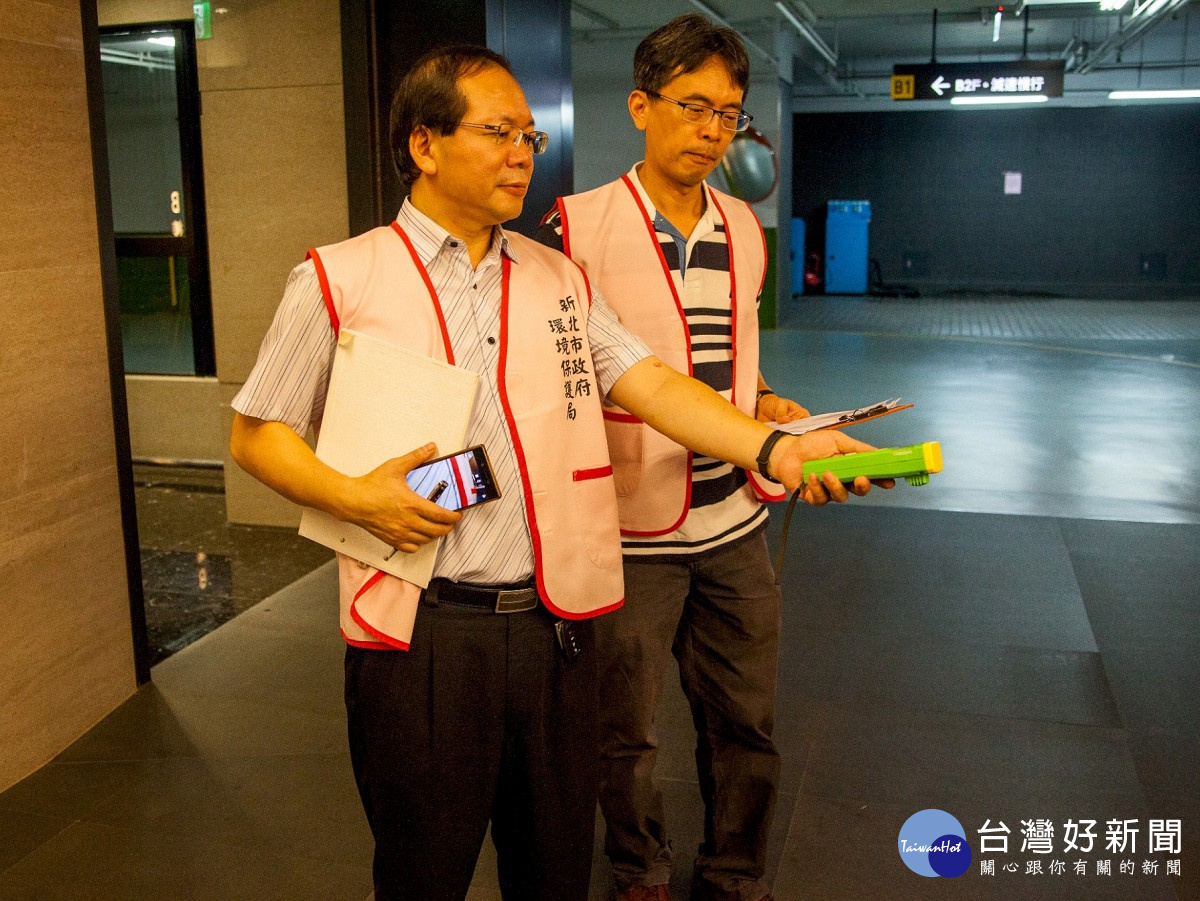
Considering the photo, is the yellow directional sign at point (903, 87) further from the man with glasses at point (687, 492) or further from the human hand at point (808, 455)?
the human hand at point (808, 455)

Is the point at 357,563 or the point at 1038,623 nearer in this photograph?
the point at 357,563

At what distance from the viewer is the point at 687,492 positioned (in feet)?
6.54

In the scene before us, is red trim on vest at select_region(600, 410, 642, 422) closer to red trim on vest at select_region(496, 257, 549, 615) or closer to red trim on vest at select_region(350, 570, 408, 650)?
red trim on vest at select_region(496, 257, 549, 615)

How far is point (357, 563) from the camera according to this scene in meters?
1.53

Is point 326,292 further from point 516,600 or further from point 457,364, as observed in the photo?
point 516,600

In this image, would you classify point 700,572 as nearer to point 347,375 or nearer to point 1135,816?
point 347,375

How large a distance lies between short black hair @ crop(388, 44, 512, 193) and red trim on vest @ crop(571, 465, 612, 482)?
1.62 feet

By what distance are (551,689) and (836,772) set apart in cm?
148

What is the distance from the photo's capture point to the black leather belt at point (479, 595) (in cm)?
152

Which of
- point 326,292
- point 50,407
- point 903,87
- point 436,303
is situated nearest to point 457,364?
point 436,303

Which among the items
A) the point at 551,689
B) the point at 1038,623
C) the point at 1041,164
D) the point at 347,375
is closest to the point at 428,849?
the point at 551,689

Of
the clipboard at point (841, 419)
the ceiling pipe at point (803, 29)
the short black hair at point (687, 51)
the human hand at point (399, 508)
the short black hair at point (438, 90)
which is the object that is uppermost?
the ceiling pipe at point (803, 29)

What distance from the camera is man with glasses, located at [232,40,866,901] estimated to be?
1.48 meters

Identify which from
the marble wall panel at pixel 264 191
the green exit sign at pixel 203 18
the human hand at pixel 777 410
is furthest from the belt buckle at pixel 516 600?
the green exit sign at pixel 203 18
